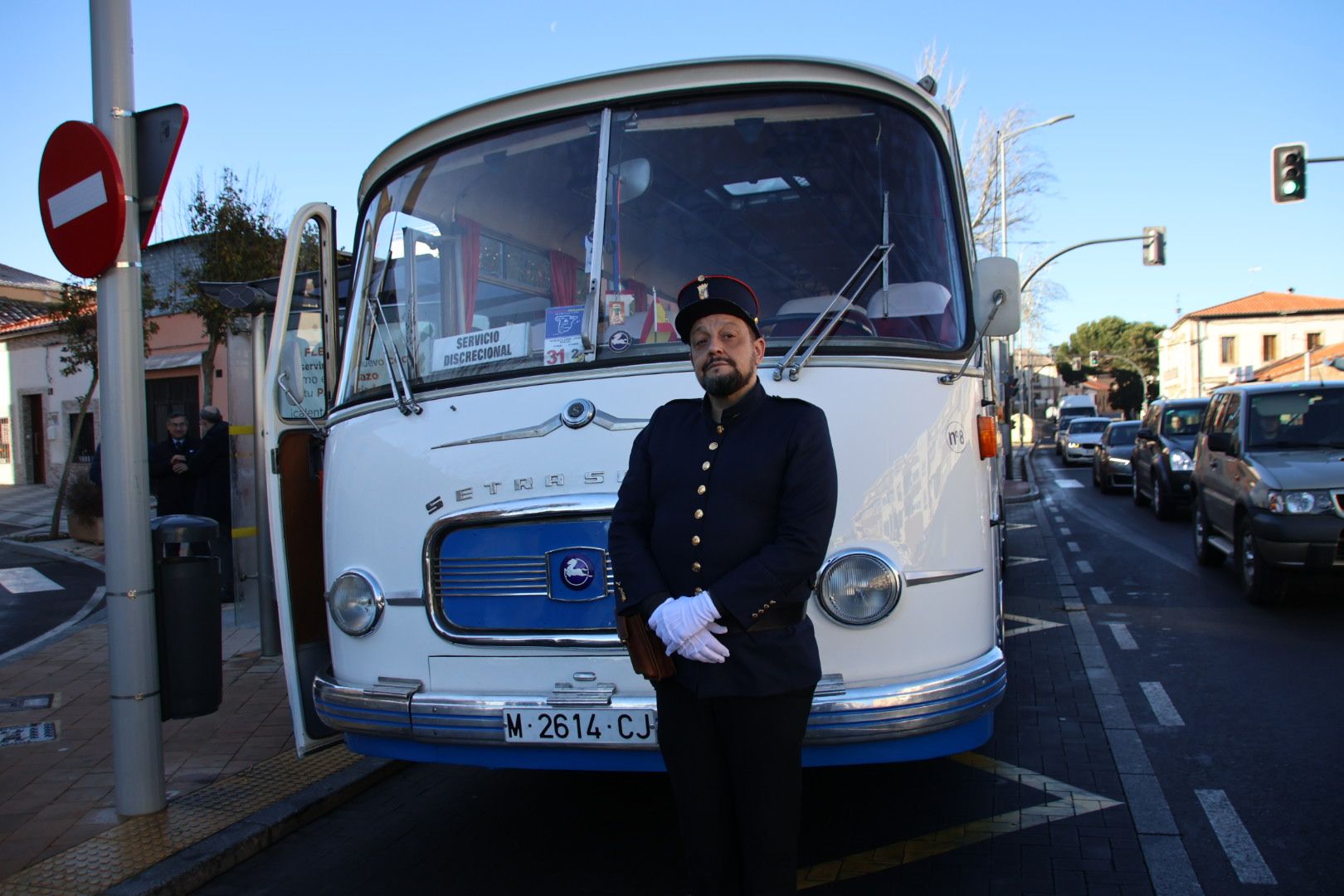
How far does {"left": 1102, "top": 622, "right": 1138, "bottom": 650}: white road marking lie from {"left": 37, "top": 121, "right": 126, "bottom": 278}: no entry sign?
6.69 metres

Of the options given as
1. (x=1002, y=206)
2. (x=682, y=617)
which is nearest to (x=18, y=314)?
(x=1002, y=206)

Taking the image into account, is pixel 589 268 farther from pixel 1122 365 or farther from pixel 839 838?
pixel 1122 365

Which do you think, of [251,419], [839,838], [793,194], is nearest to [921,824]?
[839,838]

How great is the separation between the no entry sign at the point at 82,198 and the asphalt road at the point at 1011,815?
2.55 m

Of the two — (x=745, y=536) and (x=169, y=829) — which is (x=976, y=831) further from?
(x=169, y=829)

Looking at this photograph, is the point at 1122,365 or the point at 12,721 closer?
the point at 12,721

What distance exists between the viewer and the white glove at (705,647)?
106 inches

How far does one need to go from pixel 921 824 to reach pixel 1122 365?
102236 millimetres

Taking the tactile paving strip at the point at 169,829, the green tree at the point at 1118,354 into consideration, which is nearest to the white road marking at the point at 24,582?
the tactile paving strip at the point at 169,829

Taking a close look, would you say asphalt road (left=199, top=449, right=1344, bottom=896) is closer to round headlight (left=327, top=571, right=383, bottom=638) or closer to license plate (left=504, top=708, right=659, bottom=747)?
license plate (left=504, top=708, right=659, bottom=747)

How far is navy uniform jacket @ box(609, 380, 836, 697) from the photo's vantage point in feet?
8.93

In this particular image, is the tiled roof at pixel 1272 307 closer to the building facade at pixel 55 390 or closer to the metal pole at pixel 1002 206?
the metal pole at pixel 1002 206

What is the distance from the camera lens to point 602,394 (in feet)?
12.2

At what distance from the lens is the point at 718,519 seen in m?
2.79
